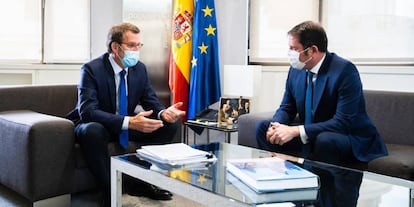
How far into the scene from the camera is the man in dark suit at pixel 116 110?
2215mm

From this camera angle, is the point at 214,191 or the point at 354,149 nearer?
the point at 214,191

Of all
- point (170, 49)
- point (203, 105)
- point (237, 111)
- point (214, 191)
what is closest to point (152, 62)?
point (170, 49)

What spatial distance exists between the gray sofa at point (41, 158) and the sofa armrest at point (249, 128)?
69 cm

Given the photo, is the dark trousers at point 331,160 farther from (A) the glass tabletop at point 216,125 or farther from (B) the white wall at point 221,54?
(B) the white wall at point 221,54

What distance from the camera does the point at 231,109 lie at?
10.5 feet

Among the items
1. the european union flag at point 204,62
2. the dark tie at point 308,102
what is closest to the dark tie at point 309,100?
the dark tie at point 308,102

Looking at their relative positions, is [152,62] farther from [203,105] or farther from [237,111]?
[237,111]

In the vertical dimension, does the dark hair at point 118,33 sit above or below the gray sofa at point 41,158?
above

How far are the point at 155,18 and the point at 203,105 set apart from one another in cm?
87

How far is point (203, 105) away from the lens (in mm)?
3604

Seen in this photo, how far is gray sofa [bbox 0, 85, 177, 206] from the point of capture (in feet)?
6.69

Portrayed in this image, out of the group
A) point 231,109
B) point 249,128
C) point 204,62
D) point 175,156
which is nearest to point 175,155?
point 175,156

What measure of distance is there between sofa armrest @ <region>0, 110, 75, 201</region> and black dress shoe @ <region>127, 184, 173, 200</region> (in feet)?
1.39

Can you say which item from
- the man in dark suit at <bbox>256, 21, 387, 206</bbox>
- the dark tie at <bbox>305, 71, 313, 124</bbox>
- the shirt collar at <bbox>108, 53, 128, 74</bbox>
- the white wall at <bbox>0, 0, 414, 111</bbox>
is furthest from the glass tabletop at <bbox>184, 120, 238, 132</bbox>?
the shirt collar at <bbox>108, 53, 128, 74</bbox>
